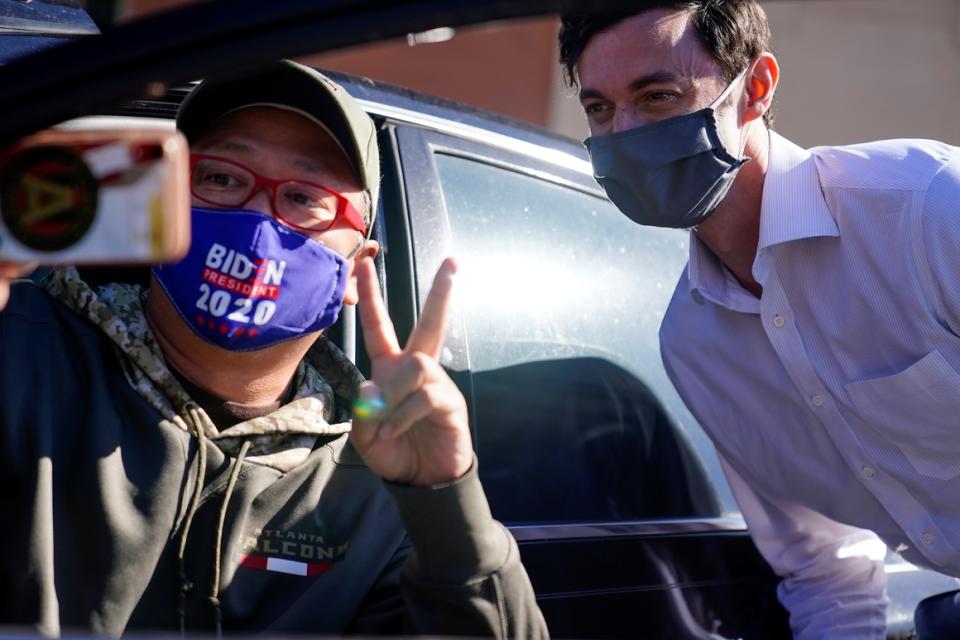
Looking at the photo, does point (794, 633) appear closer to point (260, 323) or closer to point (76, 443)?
point (260, 323)

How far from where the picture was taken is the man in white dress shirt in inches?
99.3

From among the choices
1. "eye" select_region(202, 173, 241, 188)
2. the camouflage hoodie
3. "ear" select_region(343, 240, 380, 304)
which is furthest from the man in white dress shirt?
the camouflage hoodie

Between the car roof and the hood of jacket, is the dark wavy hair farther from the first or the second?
the hood of jacket

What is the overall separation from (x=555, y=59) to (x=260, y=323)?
25.7 ft

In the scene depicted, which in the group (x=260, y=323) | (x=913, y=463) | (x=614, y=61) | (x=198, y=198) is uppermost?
(x=614, y=61)

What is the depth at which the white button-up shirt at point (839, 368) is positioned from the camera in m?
2.50

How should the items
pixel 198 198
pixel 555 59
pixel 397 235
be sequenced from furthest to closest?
pixel 555 59
pixel 397 235
pixel 198 198

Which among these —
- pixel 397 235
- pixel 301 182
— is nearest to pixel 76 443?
pixel 301 182

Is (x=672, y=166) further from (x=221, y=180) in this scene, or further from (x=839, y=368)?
(x=221, y=180)

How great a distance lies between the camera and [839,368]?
2.60 metres

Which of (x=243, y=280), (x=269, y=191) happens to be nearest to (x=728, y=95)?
(x=269, y=191)

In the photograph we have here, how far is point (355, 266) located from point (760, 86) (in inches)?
43.6

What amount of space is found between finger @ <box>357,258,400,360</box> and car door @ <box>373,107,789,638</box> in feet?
2.46

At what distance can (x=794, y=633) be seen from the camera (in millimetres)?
2809
